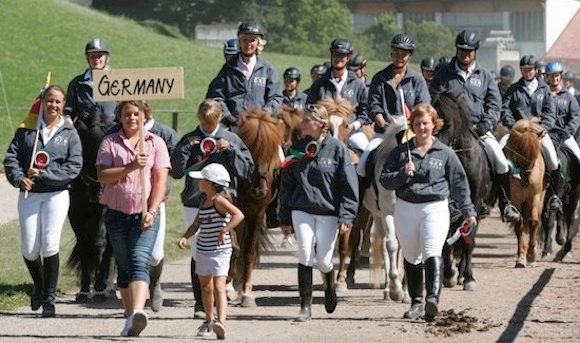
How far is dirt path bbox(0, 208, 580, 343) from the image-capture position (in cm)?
1230

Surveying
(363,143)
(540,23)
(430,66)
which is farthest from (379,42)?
(363,143)

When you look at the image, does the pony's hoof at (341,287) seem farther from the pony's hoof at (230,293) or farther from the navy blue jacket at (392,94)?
the navy blue jacket at (392,94)

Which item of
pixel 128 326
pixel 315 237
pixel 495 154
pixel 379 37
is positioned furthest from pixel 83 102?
pixel 379 37

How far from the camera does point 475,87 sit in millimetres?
16891

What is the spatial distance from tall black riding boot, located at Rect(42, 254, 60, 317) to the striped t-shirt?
1.97 metres

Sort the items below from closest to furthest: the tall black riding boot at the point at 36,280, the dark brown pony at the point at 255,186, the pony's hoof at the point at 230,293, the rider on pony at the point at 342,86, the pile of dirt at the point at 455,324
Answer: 1. the pile of dirt at the point at 455,324
2. the tall black riding boot at the point at 36,280
3. the dark brown pony at the point at 255,186
4. the pony's hoof at the point at 230,293
5. the rider on pony at the point at 342,86

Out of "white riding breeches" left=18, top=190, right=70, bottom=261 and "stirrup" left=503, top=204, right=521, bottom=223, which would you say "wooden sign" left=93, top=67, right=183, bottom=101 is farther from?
"stirrup" left=503, top=204, right=521, bottom=223

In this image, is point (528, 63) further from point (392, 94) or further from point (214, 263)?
point (214, 263)

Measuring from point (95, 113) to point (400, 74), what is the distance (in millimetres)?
3221

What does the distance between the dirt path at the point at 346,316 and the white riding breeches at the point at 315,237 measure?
1.85 ft

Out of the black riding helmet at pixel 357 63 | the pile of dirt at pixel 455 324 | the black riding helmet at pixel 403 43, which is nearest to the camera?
the pile of dirt at pixel 455 324

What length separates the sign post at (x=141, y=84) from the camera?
40.5ft

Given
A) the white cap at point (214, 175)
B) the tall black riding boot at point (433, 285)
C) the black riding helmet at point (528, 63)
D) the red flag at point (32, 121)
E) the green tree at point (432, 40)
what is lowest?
the tall black riding boot at point (433, 285)

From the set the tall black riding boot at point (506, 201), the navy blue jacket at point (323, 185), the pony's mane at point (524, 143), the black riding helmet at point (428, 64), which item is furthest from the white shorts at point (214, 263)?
the black riding helmet at point (428, 64)
